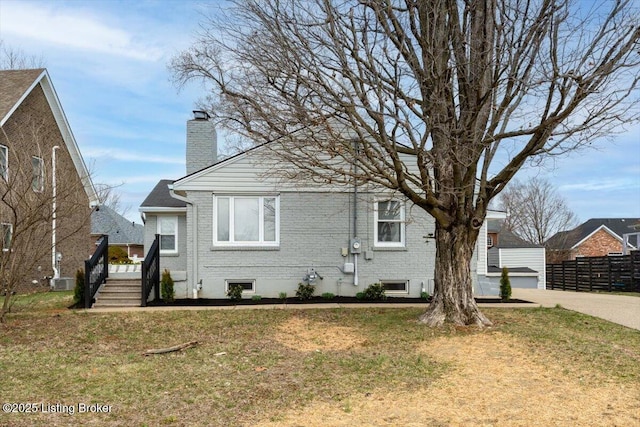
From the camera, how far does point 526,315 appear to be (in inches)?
414

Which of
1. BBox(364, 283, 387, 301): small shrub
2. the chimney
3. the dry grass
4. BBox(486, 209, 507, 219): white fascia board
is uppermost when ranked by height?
the chimney

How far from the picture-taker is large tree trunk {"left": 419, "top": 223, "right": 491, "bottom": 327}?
9.10 metres

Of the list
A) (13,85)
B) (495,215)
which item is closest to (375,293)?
(495,215)

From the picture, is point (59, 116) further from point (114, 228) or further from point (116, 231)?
point (116, 231)

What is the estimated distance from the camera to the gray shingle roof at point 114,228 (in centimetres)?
3519

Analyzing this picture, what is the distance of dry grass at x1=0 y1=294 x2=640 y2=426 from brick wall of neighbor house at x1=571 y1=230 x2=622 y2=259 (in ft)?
121

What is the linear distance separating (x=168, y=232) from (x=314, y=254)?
4.90 metres

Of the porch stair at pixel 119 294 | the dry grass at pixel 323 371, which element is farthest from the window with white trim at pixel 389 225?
the porch stair at pixel 119 294

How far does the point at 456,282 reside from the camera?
9148 mm

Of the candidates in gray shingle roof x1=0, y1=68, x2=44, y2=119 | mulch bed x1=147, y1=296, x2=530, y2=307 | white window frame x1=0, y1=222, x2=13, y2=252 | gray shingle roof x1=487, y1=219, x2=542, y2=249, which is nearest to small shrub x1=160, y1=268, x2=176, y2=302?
mulch bed x1=147, y1=296, x2=530, y2=307

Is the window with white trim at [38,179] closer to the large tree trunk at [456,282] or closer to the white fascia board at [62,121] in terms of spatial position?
the large tree trunk at [456,282]

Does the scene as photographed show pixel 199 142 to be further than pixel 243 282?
Yes

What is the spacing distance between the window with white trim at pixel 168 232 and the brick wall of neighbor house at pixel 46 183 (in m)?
2.14

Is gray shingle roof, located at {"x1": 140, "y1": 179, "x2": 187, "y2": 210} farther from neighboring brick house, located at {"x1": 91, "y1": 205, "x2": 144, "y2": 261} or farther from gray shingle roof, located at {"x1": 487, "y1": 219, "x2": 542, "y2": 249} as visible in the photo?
gray shingle roof, located at {"x1": 487, "y1": 219, "x2": 542, "y2": 249}
